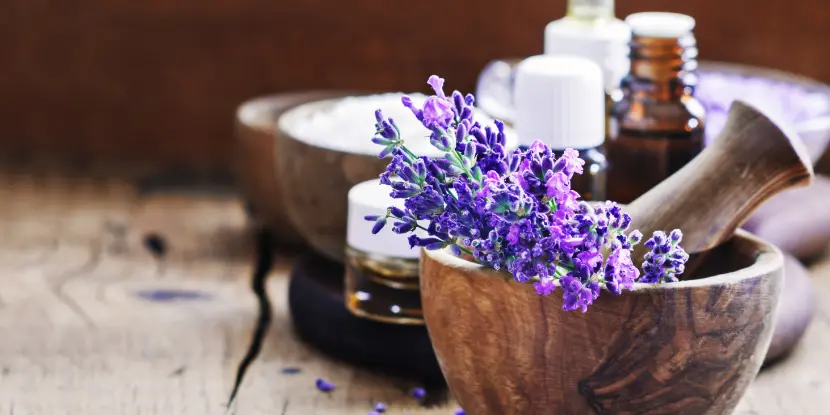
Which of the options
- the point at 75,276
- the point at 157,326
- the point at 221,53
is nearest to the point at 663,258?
the point at 157,326

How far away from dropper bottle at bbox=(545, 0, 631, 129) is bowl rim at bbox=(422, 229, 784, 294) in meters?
0.26

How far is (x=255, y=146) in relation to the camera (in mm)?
1106

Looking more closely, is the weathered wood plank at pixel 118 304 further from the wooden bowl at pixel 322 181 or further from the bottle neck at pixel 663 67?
the bottle neck at pixel 663 67

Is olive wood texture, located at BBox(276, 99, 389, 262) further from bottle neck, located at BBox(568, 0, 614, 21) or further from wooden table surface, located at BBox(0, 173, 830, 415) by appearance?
bottle neck, located at BBox(568, 0, 614, 21)

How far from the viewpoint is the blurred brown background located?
139cm

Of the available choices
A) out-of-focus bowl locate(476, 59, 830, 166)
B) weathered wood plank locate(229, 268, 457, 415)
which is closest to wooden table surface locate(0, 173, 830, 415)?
weathered wood plank locate(229, 268, 457, 415)

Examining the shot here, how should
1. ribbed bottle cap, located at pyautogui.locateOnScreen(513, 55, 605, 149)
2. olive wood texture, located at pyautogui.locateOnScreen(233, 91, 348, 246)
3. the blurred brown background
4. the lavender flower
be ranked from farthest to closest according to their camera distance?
the blurred brown background
olive wood texture, located at pyautogui.locateOnScreen(233, 91, 348, 246)
ribbed bottle cap, located at pyautogui.locateOnScreen(513, 55, 605, 149)
the lavender flower

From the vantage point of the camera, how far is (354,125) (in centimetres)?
96

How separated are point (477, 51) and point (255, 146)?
1.28 ft

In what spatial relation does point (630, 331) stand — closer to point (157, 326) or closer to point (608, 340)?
point (608, 340)

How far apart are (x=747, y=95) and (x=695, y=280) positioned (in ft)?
1.65

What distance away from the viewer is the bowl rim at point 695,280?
23.8 inches

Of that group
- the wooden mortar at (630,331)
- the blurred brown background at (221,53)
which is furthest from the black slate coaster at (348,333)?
the blurred brown background at (221,53)

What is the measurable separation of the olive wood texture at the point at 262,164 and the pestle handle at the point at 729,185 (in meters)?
0.46
